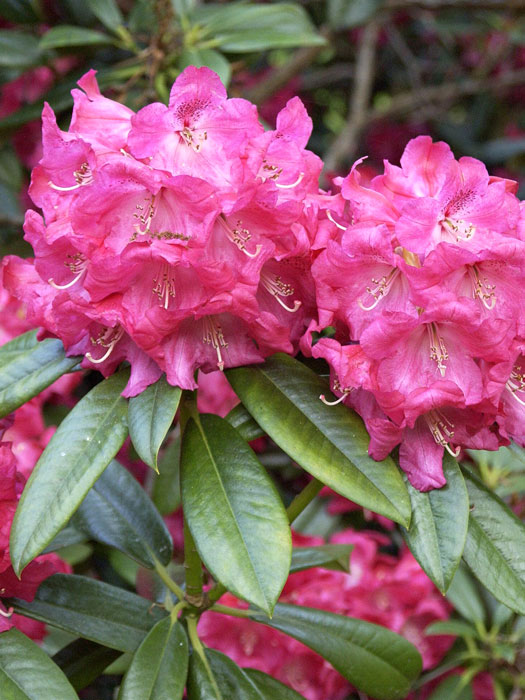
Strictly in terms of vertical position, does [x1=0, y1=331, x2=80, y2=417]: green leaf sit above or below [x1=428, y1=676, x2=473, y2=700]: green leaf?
above

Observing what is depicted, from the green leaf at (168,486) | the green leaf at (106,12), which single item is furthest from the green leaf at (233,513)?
the green leaf at (106,12)

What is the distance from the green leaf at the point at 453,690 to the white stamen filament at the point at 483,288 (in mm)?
852

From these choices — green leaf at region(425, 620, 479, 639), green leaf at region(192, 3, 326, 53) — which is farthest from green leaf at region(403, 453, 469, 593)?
green leaf at region(192, 3, 326, 53)

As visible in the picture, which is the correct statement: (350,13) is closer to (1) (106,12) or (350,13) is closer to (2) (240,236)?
(1) (106,12)

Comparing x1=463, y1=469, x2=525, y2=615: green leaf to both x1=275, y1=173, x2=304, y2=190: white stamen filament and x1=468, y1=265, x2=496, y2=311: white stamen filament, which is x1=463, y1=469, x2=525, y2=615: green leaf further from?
x1=275, y1=173, x2=304, y2=190: white stamen filament

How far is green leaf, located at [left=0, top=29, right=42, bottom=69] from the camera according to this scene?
5.94 feet

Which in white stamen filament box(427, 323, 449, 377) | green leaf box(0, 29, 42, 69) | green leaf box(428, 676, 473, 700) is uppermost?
white stamen filament box(427, 323, 449, 377)

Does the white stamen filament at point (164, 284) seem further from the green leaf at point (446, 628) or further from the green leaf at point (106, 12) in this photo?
the green leaf at point (106, 12)

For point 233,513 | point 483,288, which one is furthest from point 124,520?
point 483,288

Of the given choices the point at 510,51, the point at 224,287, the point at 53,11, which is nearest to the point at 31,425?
the point at 224,287

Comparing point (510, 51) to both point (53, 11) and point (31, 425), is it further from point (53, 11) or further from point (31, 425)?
point (31, 425)

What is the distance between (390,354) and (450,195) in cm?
16

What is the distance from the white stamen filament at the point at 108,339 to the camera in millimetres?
867

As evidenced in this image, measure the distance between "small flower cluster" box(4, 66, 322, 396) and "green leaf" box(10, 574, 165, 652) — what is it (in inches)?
11.5
